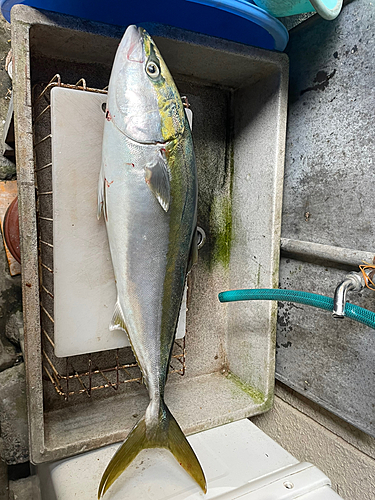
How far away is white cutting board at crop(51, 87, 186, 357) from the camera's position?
3.27 ft

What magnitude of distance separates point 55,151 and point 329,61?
89 centimetres

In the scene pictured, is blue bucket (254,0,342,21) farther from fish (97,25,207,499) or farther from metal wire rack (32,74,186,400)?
metal wire rack (32,74,186,400)

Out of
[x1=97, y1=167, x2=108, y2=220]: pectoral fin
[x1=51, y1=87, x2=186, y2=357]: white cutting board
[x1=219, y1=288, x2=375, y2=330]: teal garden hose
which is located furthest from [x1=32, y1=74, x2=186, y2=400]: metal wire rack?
[x1=219, y1=288, x2=375, y2=330]: teal garden hose

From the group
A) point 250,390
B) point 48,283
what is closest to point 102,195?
point 48,283

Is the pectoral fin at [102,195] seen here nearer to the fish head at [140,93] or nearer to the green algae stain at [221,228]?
the fish head at [140,93]

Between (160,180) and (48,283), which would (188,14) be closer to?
(160,180)

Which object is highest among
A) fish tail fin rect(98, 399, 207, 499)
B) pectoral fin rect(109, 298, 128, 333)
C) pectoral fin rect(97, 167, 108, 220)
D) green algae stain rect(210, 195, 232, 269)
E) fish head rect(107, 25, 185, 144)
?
fish head rect(107, 25, 185, 144)

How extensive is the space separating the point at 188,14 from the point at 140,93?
364mm

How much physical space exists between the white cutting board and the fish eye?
8.7 inches

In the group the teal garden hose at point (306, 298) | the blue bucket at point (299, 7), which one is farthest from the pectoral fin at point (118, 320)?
the blue bucket at point (299, 7)

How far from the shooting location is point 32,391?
103 cm

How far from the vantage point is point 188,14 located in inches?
40.6

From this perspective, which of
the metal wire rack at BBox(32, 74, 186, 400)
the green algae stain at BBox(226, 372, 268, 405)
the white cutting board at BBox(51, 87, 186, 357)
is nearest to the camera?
the white cutting board at BBox(51, 87, 186, 357)

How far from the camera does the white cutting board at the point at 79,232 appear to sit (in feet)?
3.27
